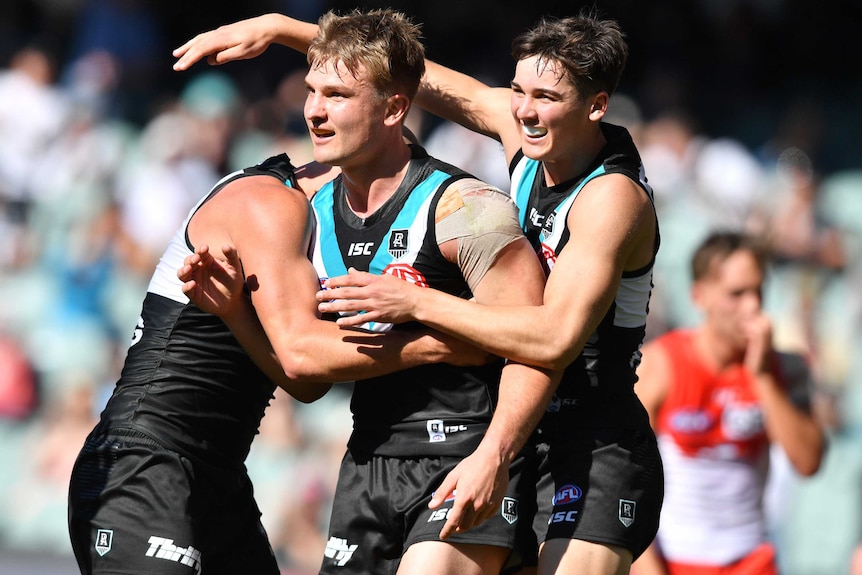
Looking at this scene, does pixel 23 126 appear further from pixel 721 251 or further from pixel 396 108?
pixel 396 108

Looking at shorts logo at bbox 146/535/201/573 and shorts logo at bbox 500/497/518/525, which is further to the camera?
shorts logo at bbox 146/535/201/573

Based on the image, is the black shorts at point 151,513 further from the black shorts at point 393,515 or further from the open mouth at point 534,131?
the open mouth at point 534,131

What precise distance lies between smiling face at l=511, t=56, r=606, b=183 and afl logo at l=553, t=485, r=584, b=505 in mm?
1201

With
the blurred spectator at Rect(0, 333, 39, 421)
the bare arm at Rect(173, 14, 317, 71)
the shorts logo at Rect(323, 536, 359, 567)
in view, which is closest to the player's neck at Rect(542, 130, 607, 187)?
the bare arm at Rect(173, 14, 317, 71)

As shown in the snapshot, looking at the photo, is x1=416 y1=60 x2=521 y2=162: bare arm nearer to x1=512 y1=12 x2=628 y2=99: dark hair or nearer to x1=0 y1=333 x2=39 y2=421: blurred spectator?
x1=512 y1=12 x2=628 y2=99: dark hair

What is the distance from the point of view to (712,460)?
253 inches

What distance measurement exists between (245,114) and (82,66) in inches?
81.8

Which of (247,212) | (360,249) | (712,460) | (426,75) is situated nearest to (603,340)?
(360,249)

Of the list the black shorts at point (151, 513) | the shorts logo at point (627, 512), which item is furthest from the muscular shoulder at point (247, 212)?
the shorts logo at point (627, 512)

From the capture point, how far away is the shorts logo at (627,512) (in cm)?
441

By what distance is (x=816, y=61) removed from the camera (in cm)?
1220

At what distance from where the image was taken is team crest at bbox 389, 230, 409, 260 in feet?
14.4

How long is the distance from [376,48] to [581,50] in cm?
74

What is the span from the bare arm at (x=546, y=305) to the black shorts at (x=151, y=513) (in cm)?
91
